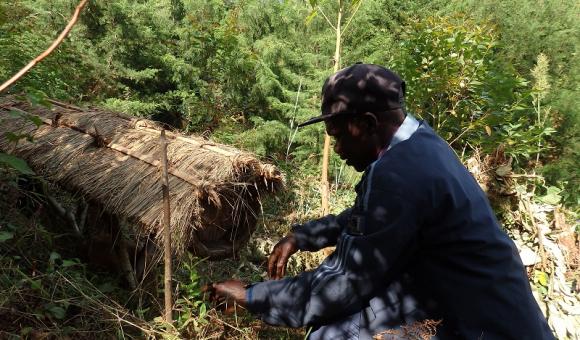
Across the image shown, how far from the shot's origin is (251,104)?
8.23 meters

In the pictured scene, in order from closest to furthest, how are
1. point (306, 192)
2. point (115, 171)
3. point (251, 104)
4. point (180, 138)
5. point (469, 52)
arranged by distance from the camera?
point (115, 171), point (180, 138), point (469, 52), point (306, 192), point (251, 104)

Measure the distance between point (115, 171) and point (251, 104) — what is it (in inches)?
226

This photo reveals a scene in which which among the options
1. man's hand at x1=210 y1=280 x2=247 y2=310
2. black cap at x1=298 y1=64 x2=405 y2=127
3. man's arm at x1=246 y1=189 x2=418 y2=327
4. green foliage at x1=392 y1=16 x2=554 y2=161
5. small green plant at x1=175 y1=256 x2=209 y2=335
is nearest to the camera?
man's arm at x1=246 y1=189 x2=418 y2=327

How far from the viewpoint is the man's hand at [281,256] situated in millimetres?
2301

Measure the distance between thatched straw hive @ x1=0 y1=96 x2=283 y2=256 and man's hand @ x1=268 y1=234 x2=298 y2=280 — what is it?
37 cm

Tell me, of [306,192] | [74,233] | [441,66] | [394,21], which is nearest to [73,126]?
[74,233]

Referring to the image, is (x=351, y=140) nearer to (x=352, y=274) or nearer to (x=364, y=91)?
(x=364, y=91)

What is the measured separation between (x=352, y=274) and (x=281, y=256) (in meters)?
0.75

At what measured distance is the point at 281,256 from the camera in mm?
2312

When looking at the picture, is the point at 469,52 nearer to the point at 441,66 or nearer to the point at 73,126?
the point at 441,66

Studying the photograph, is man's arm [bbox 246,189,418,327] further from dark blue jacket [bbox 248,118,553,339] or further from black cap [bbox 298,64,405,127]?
black cap [bbox 298,64,405,127]

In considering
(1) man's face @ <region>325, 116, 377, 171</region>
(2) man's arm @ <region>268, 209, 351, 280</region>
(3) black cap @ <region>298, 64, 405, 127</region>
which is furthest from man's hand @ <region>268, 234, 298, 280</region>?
(3) black cap @ <region>298, 64, 405, 127</region>

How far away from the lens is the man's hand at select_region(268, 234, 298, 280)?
2301 millimetres

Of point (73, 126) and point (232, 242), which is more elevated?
point (73, 126)
